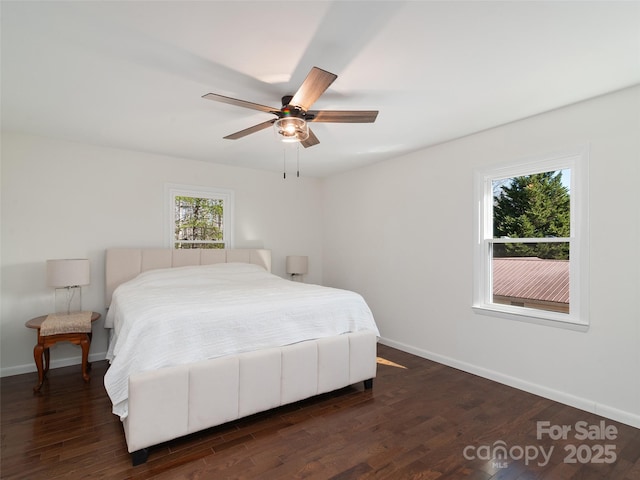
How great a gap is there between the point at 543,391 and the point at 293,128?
3.06 metres

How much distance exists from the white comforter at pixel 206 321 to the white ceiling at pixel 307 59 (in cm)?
160

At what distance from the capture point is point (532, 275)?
312cm

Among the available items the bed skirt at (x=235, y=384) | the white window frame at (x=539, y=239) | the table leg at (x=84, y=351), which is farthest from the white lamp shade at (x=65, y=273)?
the white window frame at (x=539, y=239)

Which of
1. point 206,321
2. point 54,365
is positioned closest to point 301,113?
point 206,321

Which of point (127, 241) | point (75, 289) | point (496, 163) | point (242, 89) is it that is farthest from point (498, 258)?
point (75, 289)

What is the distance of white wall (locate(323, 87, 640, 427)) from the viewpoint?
246 centimetres

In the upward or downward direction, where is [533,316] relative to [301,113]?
downward

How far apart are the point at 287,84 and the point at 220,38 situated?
2.00 feet

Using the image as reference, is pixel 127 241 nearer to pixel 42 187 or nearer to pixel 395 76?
pixel 42 187

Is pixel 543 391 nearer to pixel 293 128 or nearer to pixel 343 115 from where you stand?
pixel 343 115

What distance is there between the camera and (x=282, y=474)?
6.19 feet

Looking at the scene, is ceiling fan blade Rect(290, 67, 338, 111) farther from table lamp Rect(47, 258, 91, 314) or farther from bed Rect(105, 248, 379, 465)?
table lamp Rect(47, 258, 91, 314)

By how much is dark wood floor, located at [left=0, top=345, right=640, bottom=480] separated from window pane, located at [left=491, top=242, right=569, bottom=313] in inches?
33.3

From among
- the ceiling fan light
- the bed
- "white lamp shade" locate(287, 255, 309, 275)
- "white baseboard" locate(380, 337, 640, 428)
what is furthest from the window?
"white baseboard" locate(380, 337, 640, 428)
